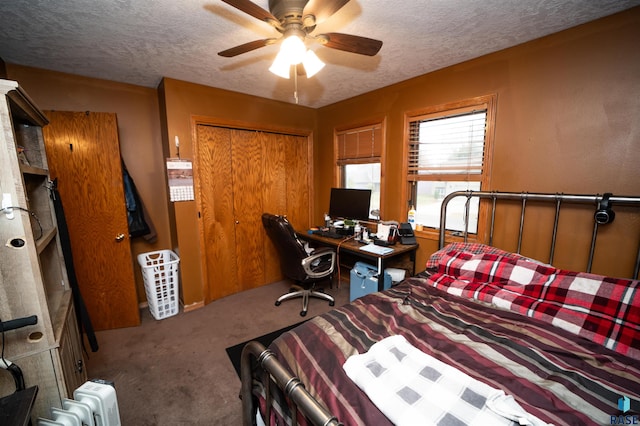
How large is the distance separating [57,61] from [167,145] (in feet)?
3.18

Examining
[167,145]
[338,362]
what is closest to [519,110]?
[338,362]

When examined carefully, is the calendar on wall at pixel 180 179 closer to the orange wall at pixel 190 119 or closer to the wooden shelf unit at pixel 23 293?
the orange wall at pixel 190 119

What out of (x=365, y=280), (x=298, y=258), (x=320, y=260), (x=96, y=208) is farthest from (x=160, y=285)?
(x=365, y=280)

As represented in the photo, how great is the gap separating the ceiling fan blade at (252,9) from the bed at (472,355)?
146 centimetres

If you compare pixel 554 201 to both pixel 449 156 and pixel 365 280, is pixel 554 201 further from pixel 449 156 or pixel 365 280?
pixel 365 280

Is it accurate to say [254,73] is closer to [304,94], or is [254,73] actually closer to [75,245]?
[304,94]

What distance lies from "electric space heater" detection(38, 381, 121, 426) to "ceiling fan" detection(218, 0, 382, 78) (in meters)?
1.89

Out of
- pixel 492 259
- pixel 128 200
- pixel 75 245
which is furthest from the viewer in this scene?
pixel 128 200

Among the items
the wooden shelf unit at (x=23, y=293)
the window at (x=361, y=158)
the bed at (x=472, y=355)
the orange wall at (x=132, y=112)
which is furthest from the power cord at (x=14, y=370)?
the window at (x=361, y=158)

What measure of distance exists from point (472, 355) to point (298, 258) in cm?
176

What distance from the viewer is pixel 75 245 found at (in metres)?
2.29

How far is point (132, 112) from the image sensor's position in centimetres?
266

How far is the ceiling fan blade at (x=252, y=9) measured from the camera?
1085 mm

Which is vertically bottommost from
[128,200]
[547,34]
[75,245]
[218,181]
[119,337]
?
[119,337]
